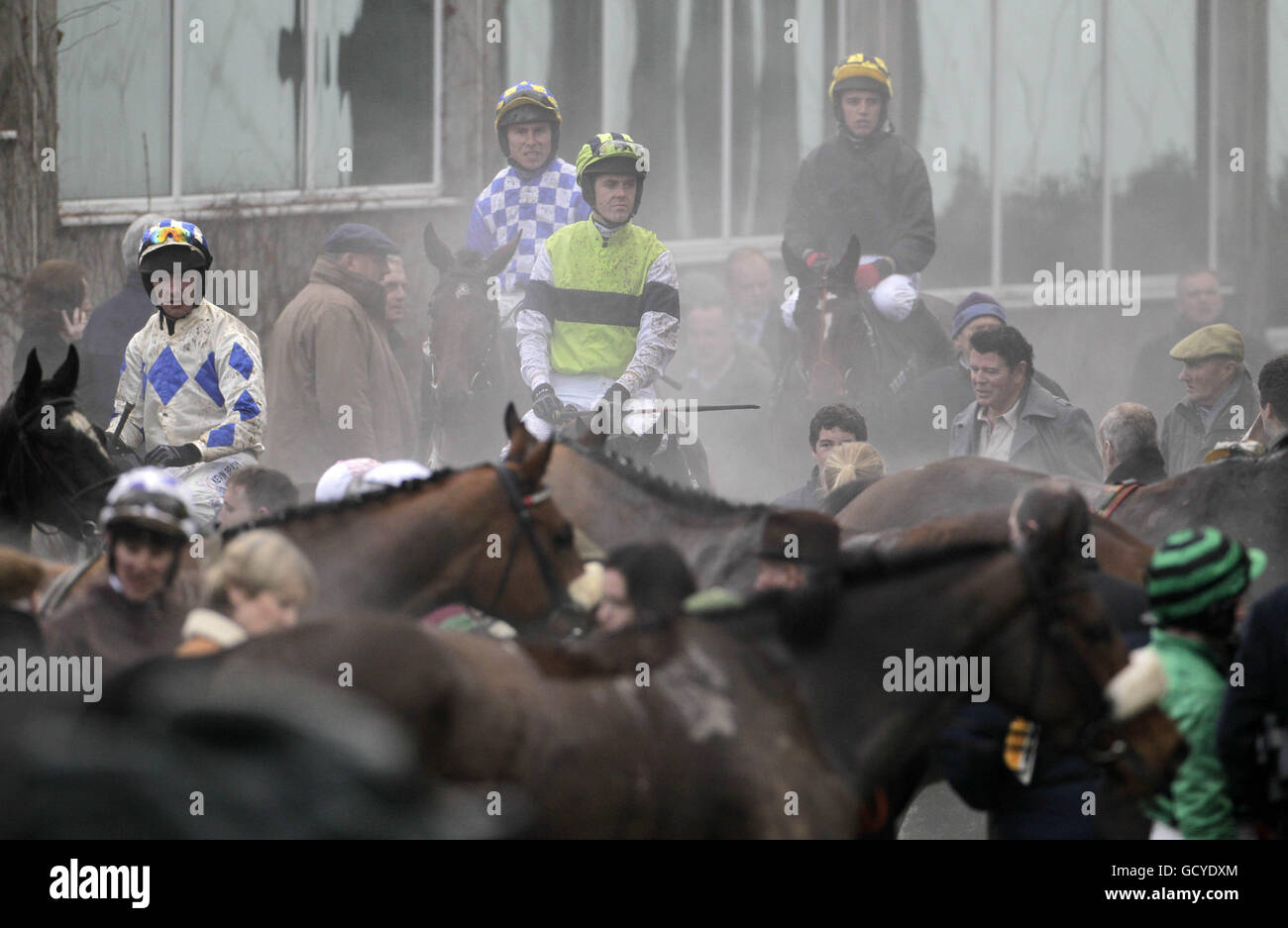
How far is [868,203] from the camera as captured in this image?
39.8ft

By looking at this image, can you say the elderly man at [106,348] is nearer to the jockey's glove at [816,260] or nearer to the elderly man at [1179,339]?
the jockey's glove at [816,260]

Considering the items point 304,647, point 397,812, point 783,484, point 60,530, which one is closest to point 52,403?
point 60,530

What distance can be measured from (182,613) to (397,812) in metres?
3.09

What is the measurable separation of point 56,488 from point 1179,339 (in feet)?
28.5

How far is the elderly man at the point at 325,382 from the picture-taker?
10320 mm

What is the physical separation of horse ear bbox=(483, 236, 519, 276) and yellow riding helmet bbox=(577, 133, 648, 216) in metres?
1.83

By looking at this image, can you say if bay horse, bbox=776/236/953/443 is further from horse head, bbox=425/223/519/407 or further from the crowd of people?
horse head, bbox=425/223/519/407

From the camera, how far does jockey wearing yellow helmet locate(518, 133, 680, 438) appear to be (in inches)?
359

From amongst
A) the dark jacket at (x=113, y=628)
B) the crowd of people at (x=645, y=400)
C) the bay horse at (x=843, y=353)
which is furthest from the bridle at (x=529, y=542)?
the bay horse at (x=843, y=353)

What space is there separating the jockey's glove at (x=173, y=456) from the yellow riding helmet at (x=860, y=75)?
6.10 metres

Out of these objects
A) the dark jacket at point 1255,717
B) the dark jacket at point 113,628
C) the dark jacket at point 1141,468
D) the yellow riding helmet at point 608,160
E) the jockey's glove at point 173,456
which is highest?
the yellow riding helmet at point 608,160

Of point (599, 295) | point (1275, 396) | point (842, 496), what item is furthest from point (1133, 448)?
point (599, 295)

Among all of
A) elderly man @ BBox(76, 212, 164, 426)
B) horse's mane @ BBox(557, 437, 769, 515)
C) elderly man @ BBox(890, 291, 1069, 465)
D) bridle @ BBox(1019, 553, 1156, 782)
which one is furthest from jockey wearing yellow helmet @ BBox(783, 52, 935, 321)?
bridle @ BBox(1019, 553, 1156, 782)

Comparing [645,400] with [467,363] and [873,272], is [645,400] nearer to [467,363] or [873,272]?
[467,363]
